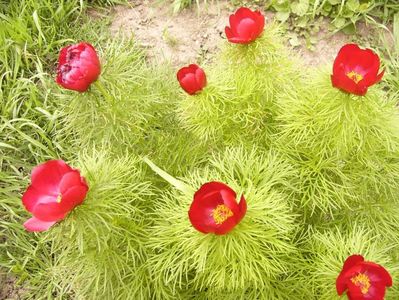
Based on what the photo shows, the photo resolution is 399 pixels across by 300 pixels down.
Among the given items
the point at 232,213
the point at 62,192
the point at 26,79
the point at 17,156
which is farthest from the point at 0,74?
the point at 232,213

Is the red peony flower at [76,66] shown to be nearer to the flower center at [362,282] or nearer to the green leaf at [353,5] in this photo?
the flower center at [362,282]

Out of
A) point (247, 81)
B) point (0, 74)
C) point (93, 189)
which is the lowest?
point (0, 74)

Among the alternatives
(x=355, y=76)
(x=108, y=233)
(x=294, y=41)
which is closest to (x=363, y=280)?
(x=355, y=76)

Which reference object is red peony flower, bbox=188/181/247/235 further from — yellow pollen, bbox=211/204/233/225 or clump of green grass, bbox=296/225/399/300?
clump of green grass, bbox=296/225/399/300

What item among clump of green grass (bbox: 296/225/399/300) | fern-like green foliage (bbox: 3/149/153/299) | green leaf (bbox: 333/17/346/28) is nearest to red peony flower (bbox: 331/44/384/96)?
clump of green grass (bbox: 296/225/399/300)

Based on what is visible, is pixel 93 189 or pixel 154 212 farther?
pixel 154 212

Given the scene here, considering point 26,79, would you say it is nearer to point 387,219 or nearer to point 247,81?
point 247,81

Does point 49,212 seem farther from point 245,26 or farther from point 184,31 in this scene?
point 184,31
